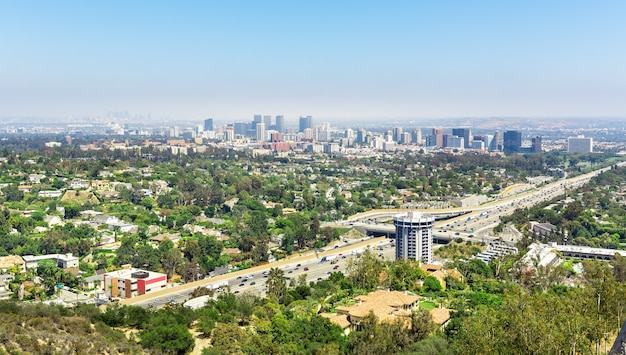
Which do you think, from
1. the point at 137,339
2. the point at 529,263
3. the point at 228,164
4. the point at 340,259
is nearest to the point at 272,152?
the point at 228,164

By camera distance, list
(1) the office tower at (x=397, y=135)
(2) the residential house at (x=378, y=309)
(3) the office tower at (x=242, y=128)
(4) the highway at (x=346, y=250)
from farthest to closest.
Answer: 1. (3) the office tower at (x=242, y=128)
2. (1) the office tower at (x=397, y=135)
3. (4) the highway at (x=346, y=250)
4. (2) the residential house at (x=378, y=309)

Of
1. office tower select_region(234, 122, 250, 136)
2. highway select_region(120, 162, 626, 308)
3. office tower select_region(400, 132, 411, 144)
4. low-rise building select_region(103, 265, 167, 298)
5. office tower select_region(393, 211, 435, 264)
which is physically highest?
office tower select_region(234, 122, 250, 136)

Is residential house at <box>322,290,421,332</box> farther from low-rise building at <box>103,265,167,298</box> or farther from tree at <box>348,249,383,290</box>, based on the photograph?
low-rise building at <box>103,265,167,298</box>

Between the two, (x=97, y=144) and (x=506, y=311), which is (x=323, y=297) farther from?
(x=97, y=144)

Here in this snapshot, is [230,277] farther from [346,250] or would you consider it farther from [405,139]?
[405,139]

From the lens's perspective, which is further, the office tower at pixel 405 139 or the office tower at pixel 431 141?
the office tower at pixel 405 139

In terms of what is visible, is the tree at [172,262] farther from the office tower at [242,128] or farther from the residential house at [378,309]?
the office tower at [242,128]

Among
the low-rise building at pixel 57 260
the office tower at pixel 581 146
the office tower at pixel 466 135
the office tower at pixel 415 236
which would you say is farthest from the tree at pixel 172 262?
the office tower at pixel 466 135

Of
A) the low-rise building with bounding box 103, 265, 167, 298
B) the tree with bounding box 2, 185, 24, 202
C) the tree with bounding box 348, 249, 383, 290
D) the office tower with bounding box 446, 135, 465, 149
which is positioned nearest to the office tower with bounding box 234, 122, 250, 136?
the office tower with bounding box 446, 135, 465, 149
